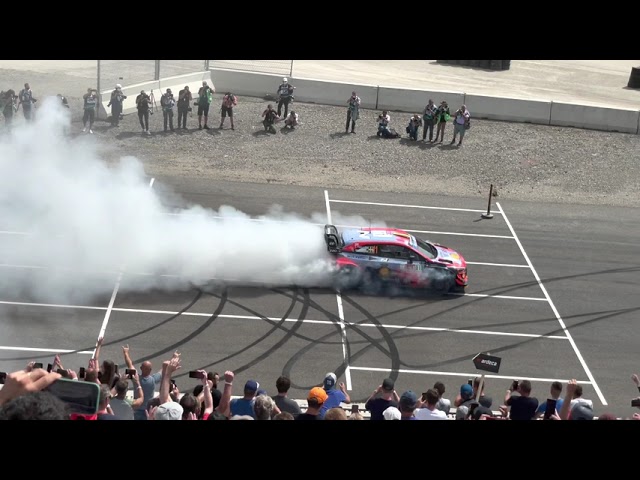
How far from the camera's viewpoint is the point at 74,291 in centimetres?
1594

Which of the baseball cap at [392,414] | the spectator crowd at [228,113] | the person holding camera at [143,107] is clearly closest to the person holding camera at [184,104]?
the spectator crowd at [228,113]

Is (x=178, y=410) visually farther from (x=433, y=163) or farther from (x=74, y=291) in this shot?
(x=433, y=163)

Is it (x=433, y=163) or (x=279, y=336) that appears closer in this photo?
(x=279, y=336)

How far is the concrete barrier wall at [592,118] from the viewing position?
27922mm

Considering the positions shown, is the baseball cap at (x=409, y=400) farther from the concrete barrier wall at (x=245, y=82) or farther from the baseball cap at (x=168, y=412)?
the concrete barrier wall at (x=245, y=82)

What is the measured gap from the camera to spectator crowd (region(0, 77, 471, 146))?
25016 millimetres

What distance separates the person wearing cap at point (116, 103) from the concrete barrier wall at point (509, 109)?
10614 millimetres

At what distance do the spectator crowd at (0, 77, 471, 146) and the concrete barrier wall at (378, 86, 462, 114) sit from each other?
0.98m

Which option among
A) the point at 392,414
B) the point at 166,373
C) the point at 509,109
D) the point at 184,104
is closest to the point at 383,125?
the point at 509,109

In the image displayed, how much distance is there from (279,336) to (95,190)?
568 cm

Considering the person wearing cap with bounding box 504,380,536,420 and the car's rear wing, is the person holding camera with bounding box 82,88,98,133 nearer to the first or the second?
the car's rear wing

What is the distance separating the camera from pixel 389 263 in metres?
16.7

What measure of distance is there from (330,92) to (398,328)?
14.5 metres
